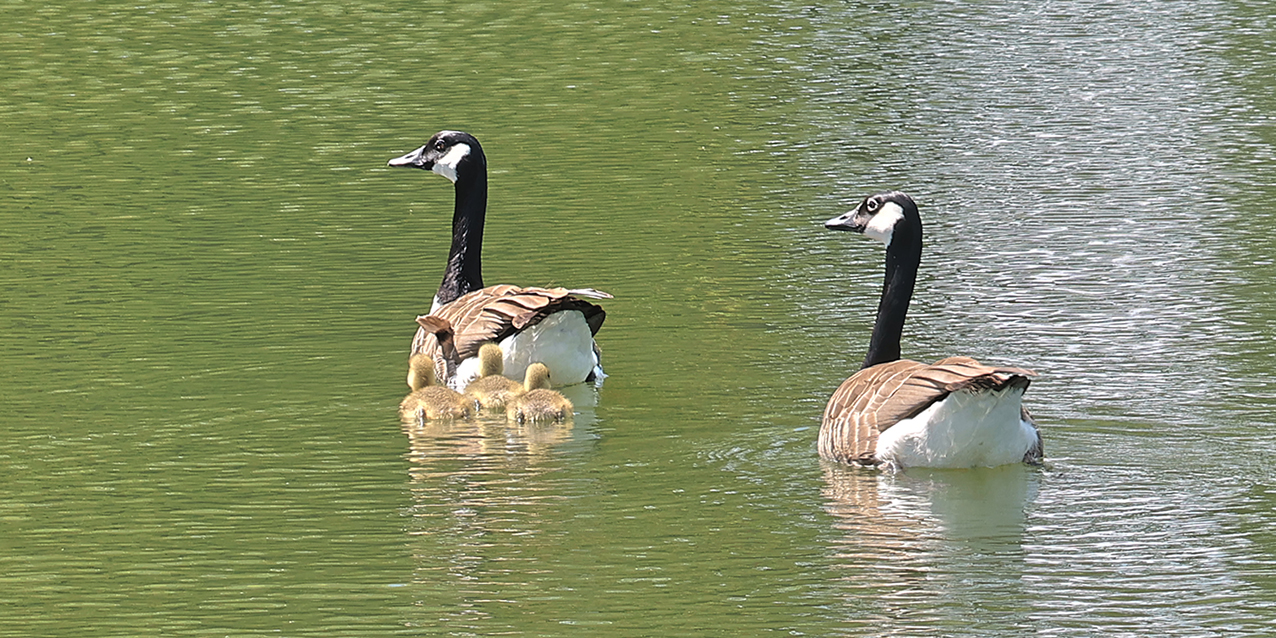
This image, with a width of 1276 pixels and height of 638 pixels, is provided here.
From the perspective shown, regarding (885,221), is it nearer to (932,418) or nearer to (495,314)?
(932,418)

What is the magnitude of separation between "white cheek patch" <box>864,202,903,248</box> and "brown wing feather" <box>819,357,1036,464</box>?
90 centimetres

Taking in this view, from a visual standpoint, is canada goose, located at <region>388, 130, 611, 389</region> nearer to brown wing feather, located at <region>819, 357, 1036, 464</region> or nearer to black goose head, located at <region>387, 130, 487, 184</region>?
black goose head, located at <region>387, 130, 487, 184</region>

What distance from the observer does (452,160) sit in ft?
43.8

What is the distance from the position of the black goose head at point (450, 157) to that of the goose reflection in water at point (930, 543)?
4.38 metres

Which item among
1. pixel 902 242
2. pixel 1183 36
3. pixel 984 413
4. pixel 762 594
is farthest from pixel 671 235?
pixel 1183 36

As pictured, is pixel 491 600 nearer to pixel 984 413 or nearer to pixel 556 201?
pixel 984 413

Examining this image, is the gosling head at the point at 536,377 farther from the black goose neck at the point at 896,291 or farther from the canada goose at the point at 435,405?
the black goose neck at the point at 896,291

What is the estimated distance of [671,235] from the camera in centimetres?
1623

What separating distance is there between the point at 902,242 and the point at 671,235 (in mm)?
5697

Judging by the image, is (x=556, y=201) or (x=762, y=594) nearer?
(x=762, y=594)

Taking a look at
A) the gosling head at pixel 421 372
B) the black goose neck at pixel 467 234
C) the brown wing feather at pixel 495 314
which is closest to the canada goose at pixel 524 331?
the brown wing feather at pixel 495 314

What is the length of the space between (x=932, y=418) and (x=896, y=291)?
61.3 inches

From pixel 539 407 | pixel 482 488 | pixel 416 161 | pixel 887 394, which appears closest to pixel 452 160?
pixel 416 161

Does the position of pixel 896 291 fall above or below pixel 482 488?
above
